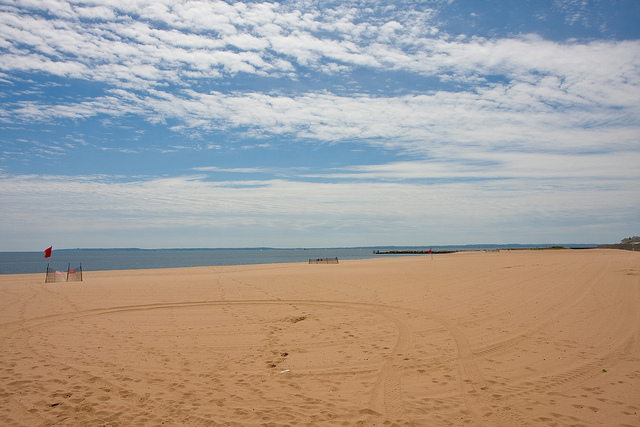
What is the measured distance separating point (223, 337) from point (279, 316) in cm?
289

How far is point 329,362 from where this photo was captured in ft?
27.7

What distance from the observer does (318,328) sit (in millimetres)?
11445

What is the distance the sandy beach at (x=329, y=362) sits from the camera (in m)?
6.06

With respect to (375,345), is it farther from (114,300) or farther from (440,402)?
(114,300)

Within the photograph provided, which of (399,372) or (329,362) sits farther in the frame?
(329,362)

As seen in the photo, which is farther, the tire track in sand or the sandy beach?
the sandy beach

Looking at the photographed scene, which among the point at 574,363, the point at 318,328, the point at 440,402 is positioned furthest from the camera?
the point at 318,328

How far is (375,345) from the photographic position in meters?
9.53

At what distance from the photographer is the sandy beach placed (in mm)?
6059

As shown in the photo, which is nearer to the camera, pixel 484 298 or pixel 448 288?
pixel 484 298

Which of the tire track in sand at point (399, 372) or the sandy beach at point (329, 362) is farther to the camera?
the sandy beach at point (329, 362)

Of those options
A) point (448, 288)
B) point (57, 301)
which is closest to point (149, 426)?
point (57, 301)

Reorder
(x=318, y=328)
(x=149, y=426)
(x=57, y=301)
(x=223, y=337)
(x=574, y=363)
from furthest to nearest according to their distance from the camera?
1. (x=57, y=301)
2. (x=318, y=328)
3. (x=223, y=337)
4. (x=574, y=363)
5. (x=149, y=426)

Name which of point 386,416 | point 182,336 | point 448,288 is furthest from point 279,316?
point 448,288
